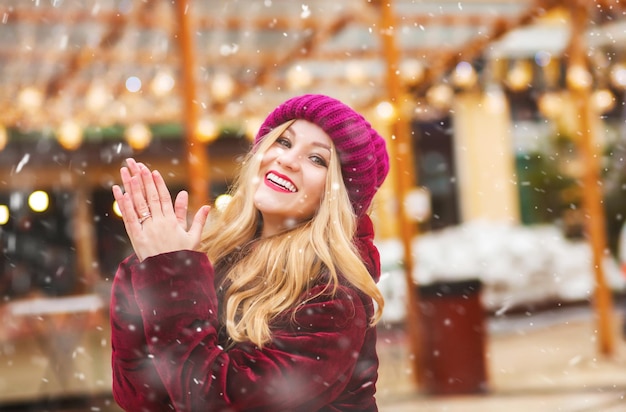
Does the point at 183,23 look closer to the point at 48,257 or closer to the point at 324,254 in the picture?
the point at 324,254

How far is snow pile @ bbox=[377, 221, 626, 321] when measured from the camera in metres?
9.48

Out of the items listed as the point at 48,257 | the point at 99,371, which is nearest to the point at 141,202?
the point at 99,371

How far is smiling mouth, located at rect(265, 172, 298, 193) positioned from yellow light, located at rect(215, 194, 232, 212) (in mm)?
212

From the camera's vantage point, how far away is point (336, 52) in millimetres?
8195

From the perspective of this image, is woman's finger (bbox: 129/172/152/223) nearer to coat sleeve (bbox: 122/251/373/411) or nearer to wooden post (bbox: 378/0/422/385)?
coat sleeve (bbox: 122/251/373/411)

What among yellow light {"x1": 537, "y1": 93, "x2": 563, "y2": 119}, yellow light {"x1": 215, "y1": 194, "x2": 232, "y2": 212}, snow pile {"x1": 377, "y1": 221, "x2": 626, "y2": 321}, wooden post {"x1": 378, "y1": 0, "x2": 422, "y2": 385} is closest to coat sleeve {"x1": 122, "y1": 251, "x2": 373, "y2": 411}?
yellow light {"x1": 215, "y1": 194, "x2": 232, "y2": 212}

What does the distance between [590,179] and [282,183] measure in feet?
19.7

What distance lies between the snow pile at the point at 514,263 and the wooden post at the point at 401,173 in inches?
113

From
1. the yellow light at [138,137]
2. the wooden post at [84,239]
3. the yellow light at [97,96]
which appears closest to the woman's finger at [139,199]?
the wooden post at [84,239]


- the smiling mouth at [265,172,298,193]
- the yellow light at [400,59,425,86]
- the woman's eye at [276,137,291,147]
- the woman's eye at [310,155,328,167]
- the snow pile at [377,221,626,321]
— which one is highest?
the yellow light at [400,59,425,86]

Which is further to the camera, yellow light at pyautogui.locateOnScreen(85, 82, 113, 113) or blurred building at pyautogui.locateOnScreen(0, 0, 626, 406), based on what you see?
yellow light at pyautogui.locateOnScreen(85, 82, 113, 113)

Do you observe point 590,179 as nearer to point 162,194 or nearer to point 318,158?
point 318,158

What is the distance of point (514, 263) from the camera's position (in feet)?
Answer: 31.8

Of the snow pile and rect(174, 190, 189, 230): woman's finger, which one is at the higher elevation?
rect(174, 190, 189, 230): woman's finger
